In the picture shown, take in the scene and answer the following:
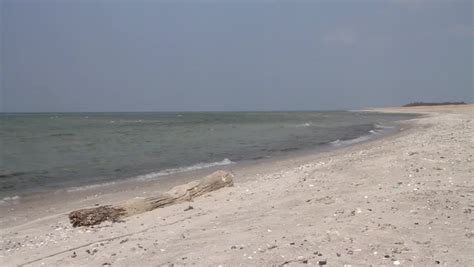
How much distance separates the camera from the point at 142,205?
324 inches

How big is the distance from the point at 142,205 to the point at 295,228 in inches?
127

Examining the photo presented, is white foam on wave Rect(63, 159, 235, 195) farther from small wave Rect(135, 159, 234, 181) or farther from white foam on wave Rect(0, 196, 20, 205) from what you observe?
white foam on wave Rect(0, 196, 20, 205)

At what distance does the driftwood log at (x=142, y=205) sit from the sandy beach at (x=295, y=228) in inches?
7.8

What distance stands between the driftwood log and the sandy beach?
198 millimetres

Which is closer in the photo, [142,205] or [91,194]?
[142,205]

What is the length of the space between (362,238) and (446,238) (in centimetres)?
92

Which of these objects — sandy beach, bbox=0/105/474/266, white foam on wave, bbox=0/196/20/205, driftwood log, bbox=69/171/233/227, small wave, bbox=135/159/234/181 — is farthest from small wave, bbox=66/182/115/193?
driftwood log, bbox=69/171/233/227

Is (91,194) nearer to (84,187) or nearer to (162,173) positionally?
(84,187)

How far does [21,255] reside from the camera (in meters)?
6.23

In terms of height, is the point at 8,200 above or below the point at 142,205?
below

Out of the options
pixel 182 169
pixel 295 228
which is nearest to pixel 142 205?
pixel 295 228

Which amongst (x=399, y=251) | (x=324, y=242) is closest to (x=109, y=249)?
(x=324, y=242)

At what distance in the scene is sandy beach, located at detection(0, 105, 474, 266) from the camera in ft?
16.7

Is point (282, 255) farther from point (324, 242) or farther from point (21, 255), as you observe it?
point (21, 255)
